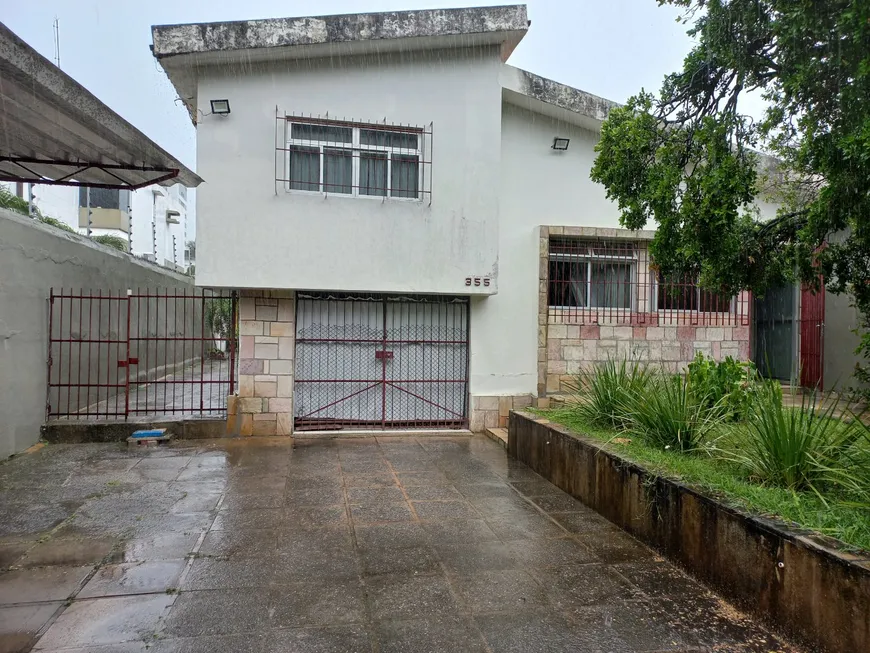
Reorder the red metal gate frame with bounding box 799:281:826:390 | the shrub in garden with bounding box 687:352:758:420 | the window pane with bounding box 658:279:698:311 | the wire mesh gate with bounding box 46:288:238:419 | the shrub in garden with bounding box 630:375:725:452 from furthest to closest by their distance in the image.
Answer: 1. the red metal gate frame with bounding box 799:281:826:390
2. the window pane with bounding box 658:279:698:311
3. the wire mesh gate with bounding box 46:288:238:419
4. the shrub in garden with bounding box 687:352:758:420
5. the shrub in garden with bounding box 630:375:725:452

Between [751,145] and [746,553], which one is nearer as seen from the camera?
[746,553]

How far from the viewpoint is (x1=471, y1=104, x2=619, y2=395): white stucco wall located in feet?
28.9

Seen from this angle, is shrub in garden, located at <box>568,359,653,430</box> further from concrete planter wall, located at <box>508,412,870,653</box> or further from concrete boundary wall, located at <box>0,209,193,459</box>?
concrete boundary wall, located at <box>0,209,193,459</box>

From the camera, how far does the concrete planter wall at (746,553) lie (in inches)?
104

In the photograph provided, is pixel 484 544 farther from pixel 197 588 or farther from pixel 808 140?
pixel 808 140

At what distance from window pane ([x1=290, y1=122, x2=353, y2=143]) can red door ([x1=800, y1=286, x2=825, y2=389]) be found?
8.10 metres

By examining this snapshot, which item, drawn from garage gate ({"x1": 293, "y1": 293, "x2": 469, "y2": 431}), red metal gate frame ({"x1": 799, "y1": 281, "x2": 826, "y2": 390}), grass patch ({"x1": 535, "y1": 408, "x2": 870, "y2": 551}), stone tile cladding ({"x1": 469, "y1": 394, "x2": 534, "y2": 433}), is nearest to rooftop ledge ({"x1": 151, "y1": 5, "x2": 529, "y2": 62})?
garage gate ({"x1": 293, "y1": 293, "x2": 469, "y2": 431})

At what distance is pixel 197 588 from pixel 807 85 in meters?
5.18

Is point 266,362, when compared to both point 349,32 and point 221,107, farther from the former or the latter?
point 349,32

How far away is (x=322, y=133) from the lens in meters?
8.06

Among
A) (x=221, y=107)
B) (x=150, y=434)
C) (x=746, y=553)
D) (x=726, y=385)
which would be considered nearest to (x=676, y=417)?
(x=726, y=385)

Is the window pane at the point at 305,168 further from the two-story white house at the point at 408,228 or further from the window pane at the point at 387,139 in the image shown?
the window pane at the point at 387,139

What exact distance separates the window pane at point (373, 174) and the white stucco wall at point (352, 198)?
0.89 feet

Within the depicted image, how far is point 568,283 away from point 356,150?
386 centimetres
